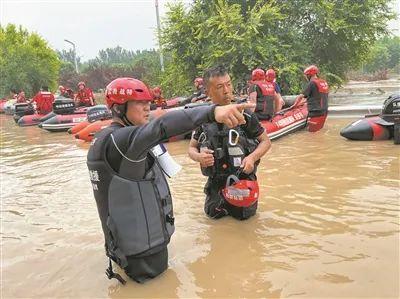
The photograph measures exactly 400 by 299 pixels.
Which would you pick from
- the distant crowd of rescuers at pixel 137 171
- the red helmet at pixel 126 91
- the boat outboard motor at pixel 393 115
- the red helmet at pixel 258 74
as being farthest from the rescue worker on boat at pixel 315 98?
the red helmet at pixel 126 91

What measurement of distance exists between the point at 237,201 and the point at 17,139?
10950 mm

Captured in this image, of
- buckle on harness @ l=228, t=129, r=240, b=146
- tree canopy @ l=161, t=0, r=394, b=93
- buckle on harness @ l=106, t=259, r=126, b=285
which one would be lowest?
buckle on harness @ l=106, t=259, r=126, b=285

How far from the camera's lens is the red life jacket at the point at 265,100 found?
864 cm

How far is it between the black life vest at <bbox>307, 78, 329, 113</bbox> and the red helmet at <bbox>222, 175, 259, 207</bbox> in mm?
5786

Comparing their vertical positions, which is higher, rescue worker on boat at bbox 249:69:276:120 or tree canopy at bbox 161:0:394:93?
tree canopy at bbox 161:0:394:93

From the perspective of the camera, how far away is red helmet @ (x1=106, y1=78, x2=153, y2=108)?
2766mm

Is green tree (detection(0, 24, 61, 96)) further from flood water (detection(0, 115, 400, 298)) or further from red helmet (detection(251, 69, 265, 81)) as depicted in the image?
flood water (detection(0, 115, 400, 298))

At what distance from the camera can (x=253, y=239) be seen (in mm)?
3760

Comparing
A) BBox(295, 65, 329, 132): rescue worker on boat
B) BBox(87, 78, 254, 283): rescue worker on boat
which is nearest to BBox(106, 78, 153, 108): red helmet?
BBox(87, 78, 254, 283): rescue worker on boat

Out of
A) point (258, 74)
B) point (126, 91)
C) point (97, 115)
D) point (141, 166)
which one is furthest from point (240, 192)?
point (97, 115)

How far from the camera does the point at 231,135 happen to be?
13.0ft

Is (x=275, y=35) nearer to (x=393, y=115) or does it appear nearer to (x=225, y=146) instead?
(x=393, y=115)

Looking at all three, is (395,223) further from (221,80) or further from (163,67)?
(163,67)

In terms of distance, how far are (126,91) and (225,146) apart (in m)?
1.45
